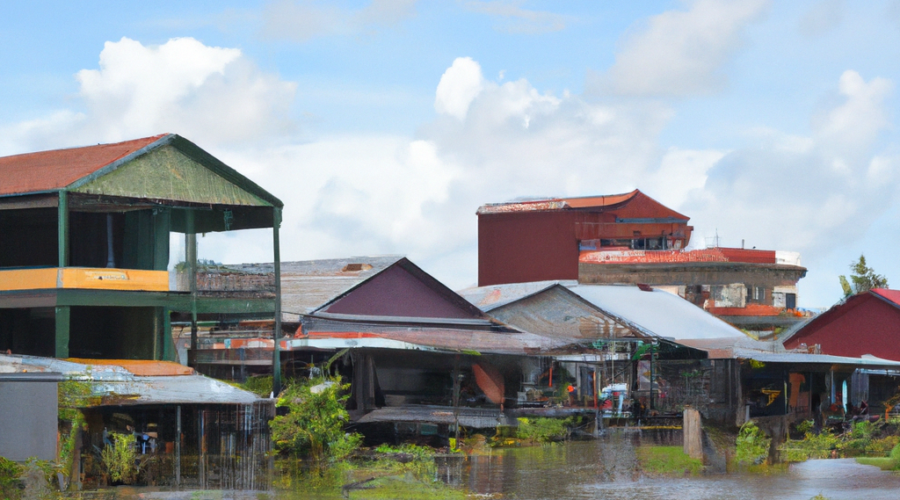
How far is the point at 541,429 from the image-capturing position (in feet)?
88.6

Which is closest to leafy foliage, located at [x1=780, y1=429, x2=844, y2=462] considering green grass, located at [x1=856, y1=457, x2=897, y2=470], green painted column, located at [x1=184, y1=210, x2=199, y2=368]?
green grass, located at [x1=856, y1=457, x2=897, y2=470]

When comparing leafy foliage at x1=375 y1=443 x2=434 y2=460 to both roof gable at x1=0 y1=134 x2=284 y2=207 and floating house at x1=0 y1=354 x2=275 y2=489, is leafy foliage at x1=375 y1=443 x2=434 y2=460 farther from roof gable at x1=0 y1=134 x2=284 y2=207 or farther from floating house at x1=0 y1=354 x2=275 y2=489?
roof gable at x1=0 y1=134 x2=284 y2=207

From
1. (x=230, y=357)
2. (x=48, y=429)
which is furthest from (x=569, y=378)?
(x=48, y=429)

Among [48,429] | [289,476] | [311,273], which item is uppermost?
[311,273]

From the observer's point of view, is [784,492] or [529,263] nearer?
[784,492]

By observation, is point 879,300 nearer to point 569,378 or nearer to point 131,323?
point 569,378

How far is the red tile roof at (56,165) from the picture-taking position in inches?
863

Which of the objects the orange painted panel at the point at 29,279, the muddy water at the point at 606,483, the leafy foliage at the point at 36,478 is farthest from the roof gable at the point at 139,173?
the leafy foliage at the point at 36,478

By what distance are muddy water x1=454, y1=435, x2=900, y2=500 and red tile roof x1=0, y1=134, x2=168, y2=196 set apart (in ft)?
31.6

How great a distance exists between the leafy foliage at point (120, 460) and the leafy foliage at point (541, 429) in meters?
10.5

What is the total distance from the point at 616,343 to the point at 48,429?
17189mm

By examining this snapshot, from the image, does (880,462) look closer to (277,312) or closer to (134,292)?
(277,312)

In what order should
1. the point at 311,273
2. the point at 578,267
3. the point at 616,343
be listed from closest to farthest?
the point at 616,343 < the point at 311,273 < the point at 578,267

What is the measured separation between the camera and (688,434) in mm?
20516
